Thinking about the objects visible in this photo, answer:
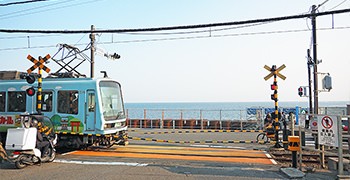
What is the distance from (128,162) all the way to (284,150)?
260 inches

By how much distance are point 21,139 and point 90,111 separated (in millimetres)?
2946

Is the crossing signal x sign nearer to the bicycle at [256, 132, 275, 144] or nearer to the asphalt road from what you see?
the asphalt road

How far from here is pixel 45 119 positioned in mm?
11180

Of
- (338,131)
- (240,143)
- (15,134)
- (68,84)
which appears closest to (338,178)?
(338,131)

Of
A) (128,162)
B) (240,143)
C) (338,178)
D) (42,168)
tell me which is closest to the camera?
(338,178)

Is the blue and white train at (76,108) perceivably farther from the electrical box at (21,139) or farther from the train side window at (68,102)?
the electrical box at (21,139)

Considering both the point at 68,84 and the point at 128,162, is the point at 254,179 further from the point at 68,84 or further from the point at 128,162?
the point at 68,84

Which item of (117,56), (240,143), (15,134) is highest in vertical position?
(117,56)

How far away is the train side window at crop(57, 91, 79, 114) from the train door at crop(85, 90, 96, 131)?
456 millimetres

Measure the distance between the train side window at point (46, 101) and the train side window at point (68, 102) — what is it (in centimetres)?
42

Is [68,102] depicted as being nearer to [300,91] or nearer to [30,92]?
[30,92]

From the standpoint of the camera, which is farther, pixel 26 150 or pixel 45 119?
pixel 45 119

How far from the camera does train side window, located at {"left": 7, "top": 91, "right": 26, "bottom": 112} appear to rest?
12375 millimetres

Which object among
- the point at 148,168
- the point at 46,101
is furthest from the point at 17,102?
the point at 148,168
